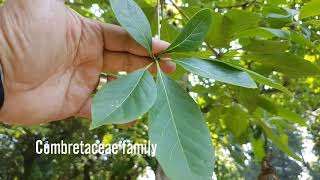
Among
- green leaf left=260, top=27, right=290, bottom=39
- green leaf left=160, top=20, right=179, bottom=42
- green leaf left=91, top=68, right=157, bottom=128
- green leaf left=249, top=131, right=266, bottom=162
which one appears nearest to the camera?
green leaf left=91, top=68, right=157, bottom=128

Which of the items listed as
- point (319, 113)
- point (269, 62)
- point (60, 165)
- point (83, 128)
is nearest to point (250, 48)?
point (269, 62)

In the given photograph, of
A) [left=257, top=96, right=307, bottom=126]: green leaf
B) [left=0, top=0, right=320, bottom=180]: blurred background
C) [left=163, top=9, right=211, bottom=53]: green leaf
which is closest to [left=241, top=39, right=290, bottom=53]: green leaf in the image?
[left=0, top=0, right=320, bottom=180]: blurred background

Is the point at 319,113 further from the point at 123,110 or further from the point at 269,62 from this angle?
the point at 123,110

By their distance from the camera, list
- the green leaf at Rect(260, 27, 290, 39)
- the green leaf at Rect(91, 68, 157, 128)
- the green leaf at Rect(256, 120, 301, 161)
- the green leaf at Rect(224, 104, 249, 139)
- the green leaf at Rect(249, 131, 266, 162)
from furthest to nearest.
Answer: the green leaf at Rect(249, 131, 266, 162), the green leaf at Rect(224, 104, 249, 139), the green leaf at Rect(256, 120, 301, 161), the green leaf at Rect(260, 27, 290, 39), the green leaf at Rect(91, 68, 157, 128)

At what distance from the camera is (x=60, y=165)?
33.2 feet

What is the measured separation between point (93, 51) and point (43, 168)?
11124 millimetres

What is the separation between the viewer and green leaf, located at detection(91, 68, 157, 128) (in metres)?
0.53

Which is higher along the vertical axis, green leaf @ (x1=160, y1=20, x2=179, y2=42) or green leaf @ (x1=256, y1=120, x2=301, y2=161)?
green leaf @ (x1=160, y1=20, x2=179, y2=42)

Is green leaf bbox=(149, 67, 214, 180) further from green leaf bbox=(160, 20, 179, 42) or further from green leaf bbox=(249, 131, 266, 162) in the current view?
green leaf bbox=(249, 131, 266, 162)

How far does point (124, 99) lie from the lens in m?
0.56

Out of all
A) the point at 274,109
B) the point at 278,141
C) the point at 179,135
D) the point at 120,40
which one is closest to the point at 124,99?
the point at 179,135

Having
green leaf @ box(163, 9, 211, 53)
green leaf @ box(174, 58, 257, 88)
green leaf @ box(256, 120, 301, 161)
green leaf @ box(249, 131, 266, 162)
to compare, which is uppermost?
green leaf @ box(163, 9, 211, 53)

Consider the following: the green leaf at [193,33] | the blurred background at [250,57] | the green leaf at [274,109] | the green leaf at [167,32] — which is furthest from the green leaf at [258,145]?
the green leaf at [193,33]

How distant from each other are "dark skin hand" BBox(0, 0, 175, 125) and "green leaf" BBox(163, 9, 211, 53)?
0.21 feet
